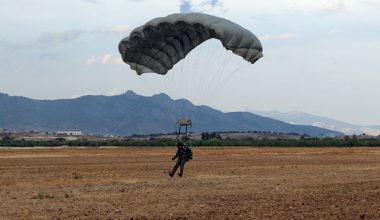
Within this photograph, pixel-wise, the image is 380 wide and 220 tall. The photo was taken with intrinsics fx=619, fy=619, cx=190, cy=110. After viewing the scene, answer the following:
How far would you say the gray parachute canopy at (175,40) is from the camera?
87.6 feet

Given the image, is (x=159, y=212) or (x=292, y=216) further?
(x=159, y=212)

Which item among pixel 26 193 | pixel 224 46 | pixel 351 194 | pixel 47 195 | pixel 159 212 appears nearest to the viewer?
pixel 159 212

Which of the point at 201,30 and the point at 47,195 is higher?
the point at 201,30

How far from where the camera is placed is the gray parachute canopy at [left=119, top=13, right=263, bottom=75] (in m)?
26.7

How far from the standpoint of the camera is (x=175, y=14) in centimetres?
2759

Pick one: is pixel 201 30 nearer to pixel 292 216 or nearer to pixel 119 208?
pixel 119 208

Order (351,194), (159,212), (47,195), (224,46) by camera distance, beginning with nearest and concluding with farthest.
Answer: (159,212)
(351,194)
(47,195)
(224,46)

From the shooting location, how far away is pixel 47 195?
21797mm

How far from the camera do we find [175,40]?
97.2 ft

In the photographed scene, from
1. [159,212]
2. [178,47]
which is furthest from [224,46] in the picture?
[159,212]

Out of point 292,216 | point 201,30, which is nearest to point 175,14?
point 201,30

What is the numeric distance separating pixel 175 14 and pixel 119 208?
475 inches

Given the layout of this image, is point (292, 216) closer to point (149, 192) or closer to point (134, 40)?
point (149, 192)

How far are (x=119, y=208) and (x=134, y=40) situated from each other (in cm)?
1271
